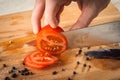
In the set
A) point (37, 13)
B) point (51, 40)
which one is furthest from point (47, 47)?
point (37, 13)

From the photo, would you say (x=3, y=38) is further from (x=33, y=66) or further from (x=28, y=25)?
(x=33, y=66)

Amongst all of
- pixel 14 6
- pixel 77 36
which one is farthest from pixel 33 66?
pixel 14 6

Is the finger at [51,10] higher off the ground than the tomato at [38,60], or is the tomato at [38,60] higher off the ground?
the finger at [51,10]

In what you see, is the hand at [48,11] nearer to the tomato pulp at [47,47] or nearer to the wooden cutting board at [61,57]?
the tomato pulp at [47,47]

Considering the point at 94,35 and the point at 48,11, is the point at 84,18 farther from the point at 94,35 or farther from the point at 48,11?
the point at 48,11

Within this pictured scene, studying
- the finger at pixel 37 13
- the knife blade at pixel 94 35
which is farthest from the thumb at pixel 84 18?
the finger at pixel 37 13

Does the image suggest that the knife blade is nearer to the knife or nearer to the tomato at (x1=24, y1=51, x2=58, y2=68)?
the knife

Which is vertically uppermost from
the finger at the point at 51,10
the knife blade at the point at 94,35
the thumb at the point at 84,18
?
the finger at the point at 51,10
